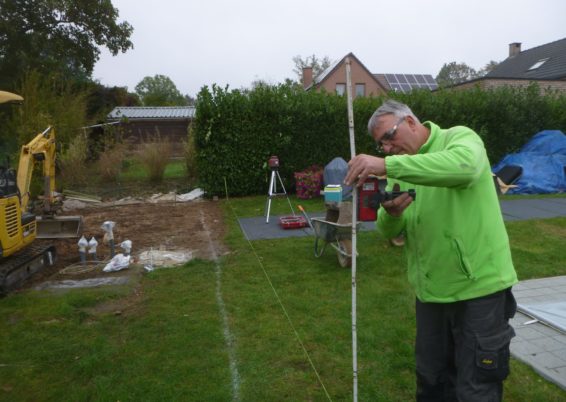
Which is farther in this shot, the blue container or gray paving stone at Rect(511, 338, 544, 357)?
the blue container

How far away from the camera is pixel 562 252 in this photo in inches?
247

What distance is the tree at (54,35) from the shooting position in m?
23.4

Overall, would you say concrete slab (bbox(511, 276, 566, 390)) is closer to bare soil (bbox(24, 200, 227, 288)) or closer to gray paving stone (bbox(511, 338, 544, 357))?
gray paving stone (bbox(511, 338, 544, 357))

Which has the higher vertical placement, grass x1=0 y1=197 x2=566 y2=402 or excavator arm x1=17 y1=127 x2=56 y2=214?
excavator arm x1=17 y1=127 x2=56 y2=214

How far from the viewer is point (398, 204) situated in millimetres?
2062

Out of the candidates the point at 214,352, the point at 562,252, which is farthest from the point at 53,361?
the point at 562,252

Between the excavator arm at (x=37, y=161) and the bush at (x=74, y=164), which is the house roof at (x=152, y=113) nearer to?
the bush at (x=74, y=164)

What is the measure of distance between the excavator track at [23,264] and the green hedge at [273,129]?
5.79m

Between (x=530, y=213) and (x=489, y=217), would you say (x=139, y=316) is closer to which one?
(x=489, y=217)

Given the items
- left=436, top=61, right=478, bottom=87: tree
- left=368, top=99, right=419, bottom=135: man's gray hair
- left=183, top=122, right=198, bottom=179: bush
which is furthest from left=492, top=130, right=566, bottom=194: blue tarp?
left=436, top=61, right=478, bottom=87: tree

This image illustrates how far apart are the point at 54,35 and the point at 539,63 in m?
30.4

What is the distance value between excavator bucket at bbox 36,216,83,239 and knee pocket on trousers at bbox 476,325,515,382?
23.9 feet

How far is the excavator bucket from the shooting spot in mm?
7660

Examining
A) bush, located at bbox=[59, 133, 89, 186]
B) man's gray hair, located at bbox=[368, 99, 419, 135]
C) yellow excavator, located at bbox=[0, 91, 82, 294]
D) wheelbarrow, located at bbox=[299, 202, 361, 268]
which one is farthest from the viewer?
bush, located at bbox=[59, 133, 89, 186]
